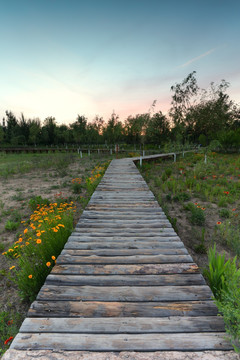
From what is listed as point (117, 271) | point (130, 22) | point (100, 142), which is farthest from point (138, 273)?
point (100, 142)

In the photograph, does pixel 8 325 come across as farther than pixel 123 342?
Yes

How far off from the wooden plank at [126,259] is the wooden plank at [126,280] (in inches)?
10.4

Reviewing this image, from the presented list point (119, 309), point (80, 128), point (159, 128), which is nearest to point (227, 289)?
point (119, 309)

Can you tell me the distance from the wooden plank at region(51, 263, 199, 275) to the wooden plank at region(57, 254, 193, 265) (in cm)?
8

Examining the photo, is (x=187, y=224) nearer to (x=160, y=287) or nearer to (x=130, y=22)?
(x=160, y=287)

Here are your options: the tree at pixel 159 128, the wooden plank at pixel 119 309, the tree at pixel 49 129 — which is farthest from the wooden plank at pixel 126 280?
the tree at pixel 49 129

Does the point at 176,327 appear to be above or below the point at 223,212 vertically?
above

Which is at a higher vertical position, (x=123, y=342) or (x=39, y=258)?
(x=123, y=342)

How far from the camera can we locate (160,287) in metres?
1.97

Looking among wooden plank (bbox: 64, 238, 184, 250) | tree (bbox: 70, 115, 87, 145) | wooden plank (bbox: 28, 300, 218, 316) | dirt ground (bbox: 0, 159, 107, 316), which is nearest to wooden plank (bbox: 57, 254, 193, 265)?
wooden plank (bbox: 64, 238, 184, 250)

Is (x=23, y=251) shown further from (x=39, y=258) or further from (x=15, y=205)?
(x=15, y=205)

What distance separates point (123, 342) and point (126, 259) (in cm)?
111

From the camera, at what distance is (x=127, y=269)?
2266mm

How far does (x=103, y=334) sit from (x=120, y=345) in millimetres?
188
